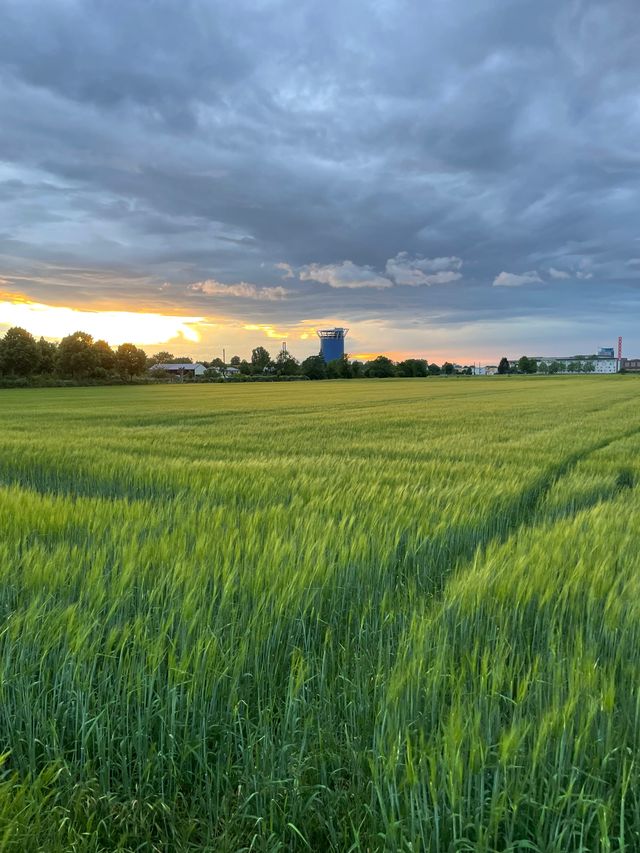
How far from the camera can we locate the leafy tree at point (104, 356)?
99688 millimetres

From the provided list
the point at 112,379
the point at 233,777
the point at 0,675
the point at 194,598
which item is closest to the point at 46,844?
the point at 233,777

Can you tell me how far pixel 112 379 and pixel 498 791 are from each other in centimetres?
10097

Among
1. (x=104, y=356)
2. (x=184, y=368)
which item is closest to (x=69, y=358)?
(x=104, y=356)

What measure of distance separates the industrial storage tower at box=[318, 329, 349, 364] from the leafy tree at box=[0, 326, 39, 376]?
112 m

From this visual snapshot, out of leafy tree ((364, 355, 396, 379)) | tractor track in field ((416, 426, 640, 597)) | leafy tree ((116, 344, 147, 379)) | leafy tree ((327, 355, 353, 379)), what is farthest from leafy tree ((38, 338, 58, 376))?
tractor track in field ((416, 426, 640, 597))

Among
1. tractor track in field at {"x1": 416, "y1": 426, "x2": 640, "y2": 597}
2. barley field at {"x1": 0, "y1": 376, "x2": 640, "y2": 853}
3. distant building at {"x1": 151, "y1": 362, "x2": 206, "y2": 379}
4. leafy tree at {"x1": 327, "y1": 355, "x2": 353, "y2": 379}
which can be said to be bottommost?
tractor track in field at {"x1": 416, "y1": 426, "x2": 640, "y2": 597}

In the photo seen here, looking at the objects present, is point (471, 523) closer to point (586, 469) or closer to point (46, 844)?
point (46, 844)

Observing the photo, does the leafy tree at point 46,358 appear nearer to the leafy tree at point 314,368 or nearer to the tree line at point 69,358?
the tree line at point 69,358

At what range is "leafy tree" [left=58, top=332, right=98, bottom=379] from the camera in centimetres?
9619

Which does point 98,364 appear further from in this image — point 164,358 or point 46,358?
point 164,358

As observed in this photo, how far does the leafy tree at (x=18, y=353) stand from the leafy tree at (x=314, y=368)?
61916 millimetres

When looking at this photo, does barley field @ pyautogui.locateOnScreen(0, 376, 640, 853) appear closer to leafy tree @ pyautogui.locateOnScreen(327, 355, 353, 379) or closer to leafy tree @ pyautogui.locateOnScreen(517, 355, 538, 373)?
leafy tree @ pyautogui.locateOnScreen(327, 355, 353, 379)

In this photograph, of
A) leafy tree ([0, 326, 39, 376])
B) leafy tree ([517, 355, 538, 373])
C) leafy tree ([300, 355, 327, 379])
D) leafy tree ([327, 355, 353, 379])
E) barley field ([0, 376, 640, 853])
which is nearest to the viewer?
barley field ([0, 376, 640, 853])

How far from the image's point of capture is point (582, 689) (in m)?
2.11
